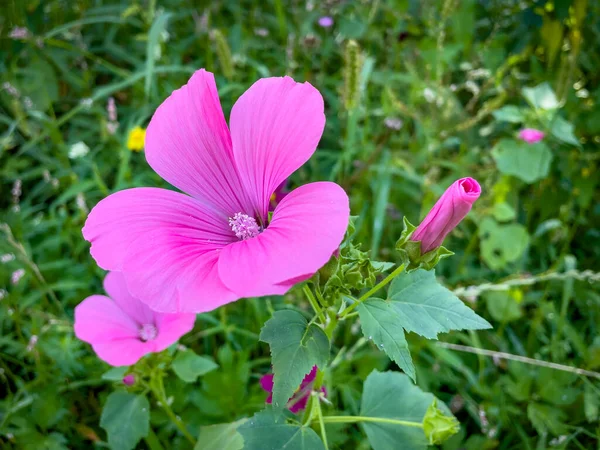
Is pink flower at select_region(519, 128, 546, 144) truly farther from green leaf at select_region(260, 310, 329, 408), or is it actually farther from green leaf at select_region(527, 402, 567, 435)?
green leaf at select_region(260, 310, 329, 408)

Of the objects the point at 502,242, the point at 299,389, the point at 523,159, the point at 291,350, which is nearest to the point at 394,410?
the point at 299,389

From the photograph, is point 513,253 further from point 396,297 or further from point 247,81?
point 247,81

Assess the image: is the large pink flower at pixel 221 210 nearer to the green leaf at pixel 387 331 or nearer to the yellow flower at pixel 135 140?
the green leaf at pixel 387 331

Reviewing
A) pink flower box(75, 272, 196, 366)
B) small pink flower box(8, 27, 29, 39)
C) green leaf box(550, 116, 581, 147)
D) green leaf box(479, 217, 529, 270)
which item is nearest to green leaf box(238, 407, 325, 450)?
pink flower box(75, 272, 196, 366)

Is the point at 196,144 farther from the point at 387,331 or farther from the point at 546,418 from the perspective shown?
the point at 546,418

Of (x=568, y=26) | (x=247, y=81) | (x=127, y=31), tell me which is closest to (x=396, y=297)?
(x=247, y=81)
